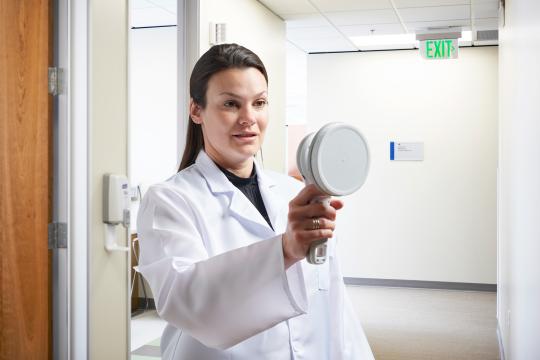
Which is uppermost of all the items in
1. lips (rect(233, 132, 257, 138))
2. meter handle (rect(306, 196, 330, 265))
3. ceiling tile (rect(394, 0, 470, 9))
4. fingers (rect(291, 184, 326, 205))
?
ceiling tile (rect(394, 0, 470, 9))

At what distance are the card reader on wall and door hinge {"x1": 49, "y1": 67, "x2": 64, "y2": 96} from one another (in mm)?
402

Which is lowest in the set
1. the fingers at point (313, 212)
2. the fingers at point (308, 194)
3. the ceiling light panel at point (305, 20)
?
the fingers at point (313, 212)

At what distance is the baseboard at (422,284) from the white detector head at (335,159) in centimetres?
615

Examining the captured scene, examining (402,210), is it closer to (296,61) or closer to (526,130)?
(296,61)

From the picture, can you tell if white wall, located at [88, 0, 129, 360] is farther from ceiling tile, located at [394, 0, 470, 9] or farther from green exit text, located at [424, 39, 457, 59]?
green exit text, located at [424, 39, 457, 59]

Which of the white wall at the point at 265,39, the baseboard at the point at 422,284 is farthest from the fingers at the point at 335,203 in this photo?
the baseboard at the point at 422,284

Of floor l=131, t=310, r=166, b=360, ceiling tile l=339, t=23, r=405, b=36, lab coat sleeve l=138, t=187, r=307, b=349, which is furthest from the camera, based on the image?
ceiling tile l=339, t=23, r=405, b=36

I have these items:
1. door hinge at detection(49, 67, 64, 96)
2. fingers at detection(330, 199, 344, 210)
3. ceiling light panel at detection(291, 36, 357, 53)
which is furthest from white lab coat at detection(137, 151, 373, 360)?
ceiling light panel at detection(291, 36, 357, 53)

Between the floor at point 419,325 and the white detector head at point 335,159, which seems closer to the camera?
the white detector head at point 335,159

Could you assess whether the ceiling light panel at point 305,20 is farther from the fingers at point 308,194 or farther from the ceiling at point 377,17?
the fingers at point 308,194

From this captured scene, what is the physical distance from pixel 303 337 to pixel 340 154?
1.68ft

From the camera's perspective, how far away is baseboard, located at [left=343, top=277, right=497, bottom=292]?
21.5 feet

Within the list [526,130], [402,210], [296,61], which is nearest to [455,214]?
[402,210]

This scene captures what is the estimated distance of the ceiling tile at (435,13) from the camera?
195 inches
